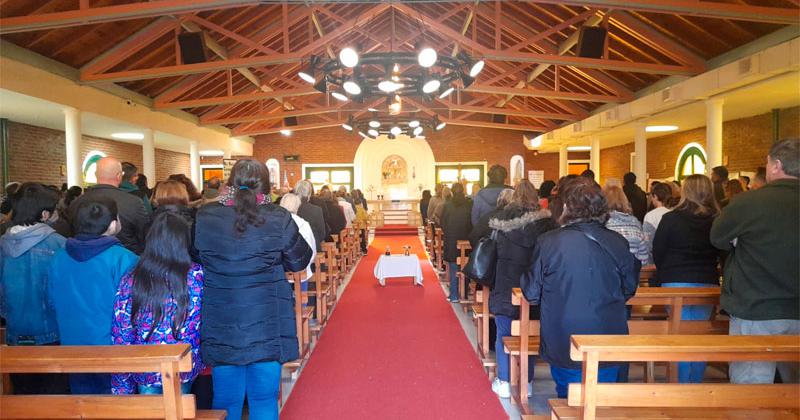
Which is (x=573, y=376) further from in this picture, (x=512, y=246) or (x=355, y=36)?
(x=355, y=36)

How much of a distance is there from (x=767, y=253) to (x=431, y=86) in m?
5.49

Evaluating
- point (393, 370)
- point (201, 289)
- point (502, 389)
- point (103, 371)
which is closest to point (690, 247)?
point (502, 389)

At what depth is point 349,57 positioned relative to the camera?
6.32m

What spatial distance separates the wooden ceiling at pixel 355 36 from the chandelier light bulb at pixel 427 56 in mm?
1423

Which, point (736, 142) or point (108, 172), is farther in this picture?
point (736, 142)

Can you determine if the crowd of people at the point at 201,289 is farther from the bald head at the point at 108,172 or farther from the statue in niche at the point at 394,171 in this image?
the statue in niche at the point at 394,171

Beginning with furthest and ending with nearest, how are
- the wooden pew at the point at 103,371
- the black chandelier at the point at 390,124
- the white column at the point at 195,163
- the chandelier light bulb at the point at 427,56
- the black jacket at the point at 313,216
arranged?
the white column at the point at 195,163, the black chandelier at the point at 390,124, the chandelier light bulb at the point at 427,56, the black jacket at the point at 313,216, the wooden pew at the point at 103,371

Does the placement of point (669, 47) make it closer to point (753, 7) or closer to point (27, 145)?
point (753, 7)

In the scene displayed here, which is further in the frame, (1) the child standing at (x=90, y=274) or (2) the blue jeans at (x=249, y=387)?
(2) the blue jeans at (x=249, y=387)

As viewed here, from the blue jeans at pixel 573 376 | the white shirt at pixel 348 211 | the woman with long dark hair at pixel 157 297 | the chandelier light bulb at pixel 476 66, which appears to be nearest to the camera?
the woman with long dark hair at pixel 157 297

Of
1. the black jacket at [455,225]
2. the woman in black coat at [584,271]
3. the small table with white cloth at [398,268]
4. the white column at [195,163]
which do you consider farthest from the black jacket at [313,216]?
the white column at [195,163]

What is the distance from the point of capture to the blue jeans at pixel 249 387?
245 centimetres

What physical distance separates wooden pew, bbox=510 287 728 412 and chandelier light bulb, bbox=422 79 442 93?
4615 mm

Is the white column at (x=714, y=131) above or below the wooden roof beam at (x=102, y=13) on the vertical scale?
below
